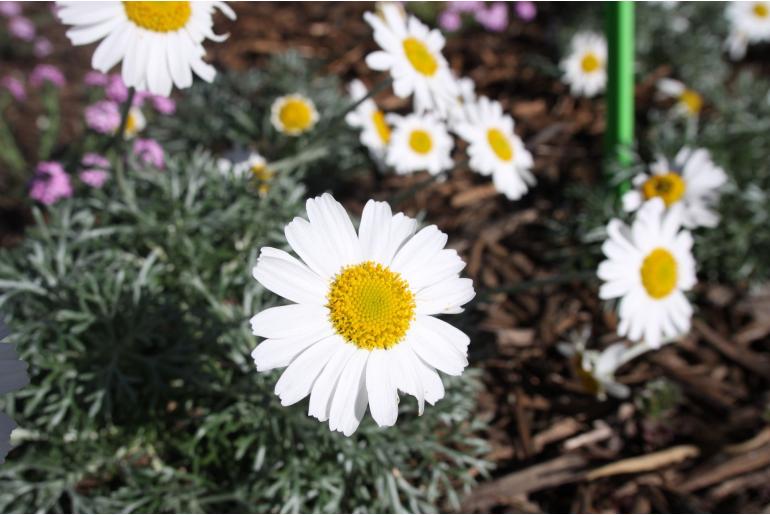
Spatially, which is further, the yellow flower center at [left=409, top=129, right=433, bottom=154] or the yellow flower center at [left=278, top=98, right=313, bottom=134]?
the yellow flower center at [left=278, top=98, right=313, bottom=134]

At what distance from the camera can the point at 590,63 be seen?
388cm

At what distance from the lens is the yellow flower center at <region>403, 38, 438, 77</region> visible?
249 cm

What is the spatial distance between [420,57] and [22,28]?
2.88 m

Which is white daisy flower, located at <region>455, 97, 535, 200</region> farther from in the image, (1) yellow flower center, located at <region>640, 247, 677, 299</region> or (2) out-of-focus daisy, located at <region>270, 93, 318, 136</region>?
(2) out-of-focus daisy, located at <region>270, 93, 318, 136</region>

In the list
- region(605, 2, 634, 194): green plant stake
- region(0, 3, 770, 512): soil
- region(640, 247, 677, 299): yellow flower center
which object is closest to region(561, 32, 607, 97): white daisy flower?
region(0, 3, 770, 512): soil

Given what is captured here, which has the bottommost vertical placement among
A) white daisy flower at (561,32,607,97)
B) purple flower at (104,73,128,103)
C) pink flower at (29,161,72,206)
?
pink flower at (29,161,72,206)

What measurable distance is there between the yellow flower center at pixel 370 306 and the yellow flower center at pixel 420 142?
1.38 metres

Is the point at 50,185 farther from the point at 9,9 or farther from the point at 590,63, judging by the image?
the point at 590,63

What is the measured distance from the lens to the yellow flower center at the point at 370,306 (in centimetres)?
172

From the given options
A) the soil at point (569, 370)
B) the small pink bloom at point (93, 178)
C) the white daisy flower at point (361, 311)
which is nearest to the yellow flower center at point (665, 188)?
the soil at point (569, 370)

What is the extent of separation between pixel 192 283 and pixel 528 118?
7.17 feet

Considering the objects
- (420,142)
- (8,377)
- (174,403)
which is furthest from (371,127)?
(8,377)

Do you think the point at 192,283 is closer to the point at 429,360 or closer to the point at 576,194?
the point at 429,360

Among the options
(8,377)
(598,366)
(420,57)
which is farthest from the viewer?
(598,366)
